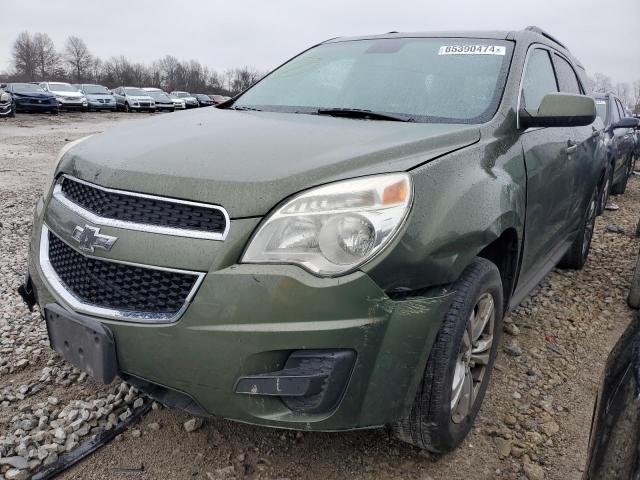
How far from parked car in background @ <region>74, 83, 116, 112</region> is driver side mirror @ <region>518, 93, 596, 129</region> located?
28.1 metres

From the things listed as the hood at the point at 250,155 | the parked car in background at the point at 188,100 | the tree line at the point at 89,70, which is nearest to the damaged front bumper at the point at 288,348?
the hood at the point at 250,155

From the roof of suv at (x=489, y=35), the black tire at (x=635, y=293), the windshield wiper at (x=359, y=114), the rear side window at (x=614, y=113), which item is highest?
the roof of suv at (x=489, y=35)

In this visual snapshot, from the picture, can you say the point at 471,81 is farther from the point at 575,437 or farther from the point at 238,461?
the point at 238,461

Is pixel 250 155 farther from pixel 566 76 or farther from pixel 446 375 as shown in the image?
pixel 566 76

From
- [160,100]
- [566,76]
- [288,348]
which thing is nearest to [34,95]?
[160,100]

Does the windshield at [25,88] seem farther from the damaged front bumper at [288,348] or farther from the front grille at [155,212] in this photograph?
the damaged front bumper at [288,348]

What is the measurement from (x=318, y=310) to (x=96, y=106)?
29080 millimetres

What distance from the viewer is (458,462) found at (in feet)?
6.50

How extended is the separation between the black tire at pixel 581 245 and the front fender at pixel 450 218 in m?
2.36

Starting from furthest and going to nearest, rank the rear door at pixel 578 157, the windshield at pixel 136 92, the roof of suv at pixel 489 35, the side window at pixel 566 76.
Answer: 1. the windshield at pixel 136 92
2. the side window at pixel 566 76
3. the rear door at pixel 578 157
4. the roof of suv at pixel 489 35

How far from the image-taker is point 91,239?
5.40 ft

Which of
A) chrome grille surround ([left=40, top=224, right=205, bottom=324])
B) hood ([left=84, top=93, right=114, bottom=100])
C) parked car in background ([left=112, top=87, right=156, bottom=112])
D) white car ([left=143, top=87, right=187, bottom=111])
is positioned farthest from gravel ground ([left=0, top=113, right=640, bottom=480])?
white car ([left=143, top=87, right=187, bottom=111])

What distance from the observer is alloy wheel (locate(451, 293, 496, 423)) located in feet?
6.29

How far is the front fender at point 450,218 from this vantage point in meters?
1.52
